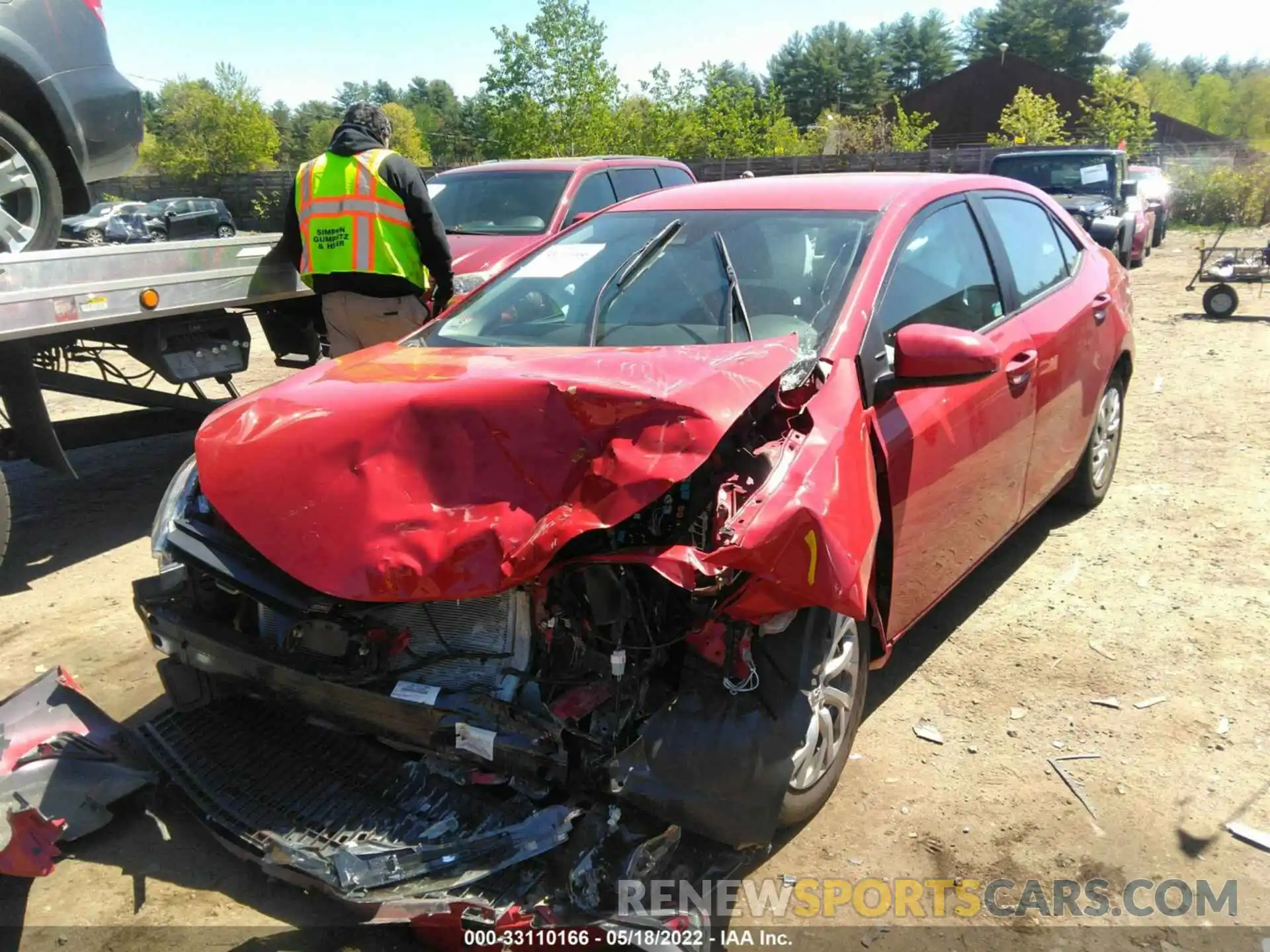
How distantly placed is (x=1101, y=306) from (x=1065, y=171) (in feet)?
36.1

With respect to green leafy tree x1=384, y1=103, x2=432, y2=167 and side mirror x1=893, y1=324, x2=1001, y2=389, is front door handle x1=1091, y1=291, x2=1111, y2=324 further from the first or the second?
green leafy tree x1=384, y1=103, x2=432, y2=167

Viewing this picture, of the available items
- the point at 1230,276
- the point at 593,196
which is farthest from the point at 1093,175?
the point at 593,196

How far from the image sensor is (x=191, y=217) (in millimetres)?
28062

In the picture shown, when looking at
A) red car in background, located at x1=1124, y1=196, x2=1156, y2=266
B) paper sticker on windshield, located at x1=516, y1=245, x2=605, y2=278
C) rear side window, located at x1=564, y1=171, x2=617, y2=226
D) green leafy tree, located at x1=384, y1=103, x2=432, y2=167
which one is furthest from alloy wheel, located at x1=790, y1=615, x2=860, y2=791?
green leafy tree, located at x1=384, y1=103, x2=432, y2=167

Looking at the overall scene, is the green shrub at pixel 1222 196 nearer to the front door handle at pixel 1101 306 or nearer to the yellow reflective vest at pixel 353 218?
the front door handle at pixel 1101 306

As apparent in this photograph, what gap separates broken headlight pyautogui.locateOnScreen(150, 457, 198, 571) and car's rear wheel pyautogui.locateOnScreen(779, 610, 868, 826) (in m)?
1.87

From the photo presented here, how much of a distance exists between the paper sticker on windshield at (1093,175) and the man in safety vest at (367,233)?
38.8 ft

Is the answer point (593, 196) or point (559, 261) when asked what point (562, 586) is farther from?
point (593, 196)

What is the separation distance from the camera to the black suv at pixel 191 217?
26859 mm

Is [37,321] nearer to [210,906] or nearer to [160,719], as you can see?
[160,719]

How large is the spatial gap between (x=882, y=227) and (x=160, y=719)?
9.43 feet

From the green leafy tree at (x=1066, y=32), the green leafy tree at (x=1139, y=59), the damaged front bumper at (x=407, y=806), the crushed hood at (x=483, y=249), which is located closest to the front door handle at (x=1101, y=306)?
the damaged front bumper at (x=407, y=806)

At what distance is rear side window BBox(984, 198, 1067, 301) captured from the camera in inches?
156

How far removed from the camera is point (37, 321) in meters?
4.10
